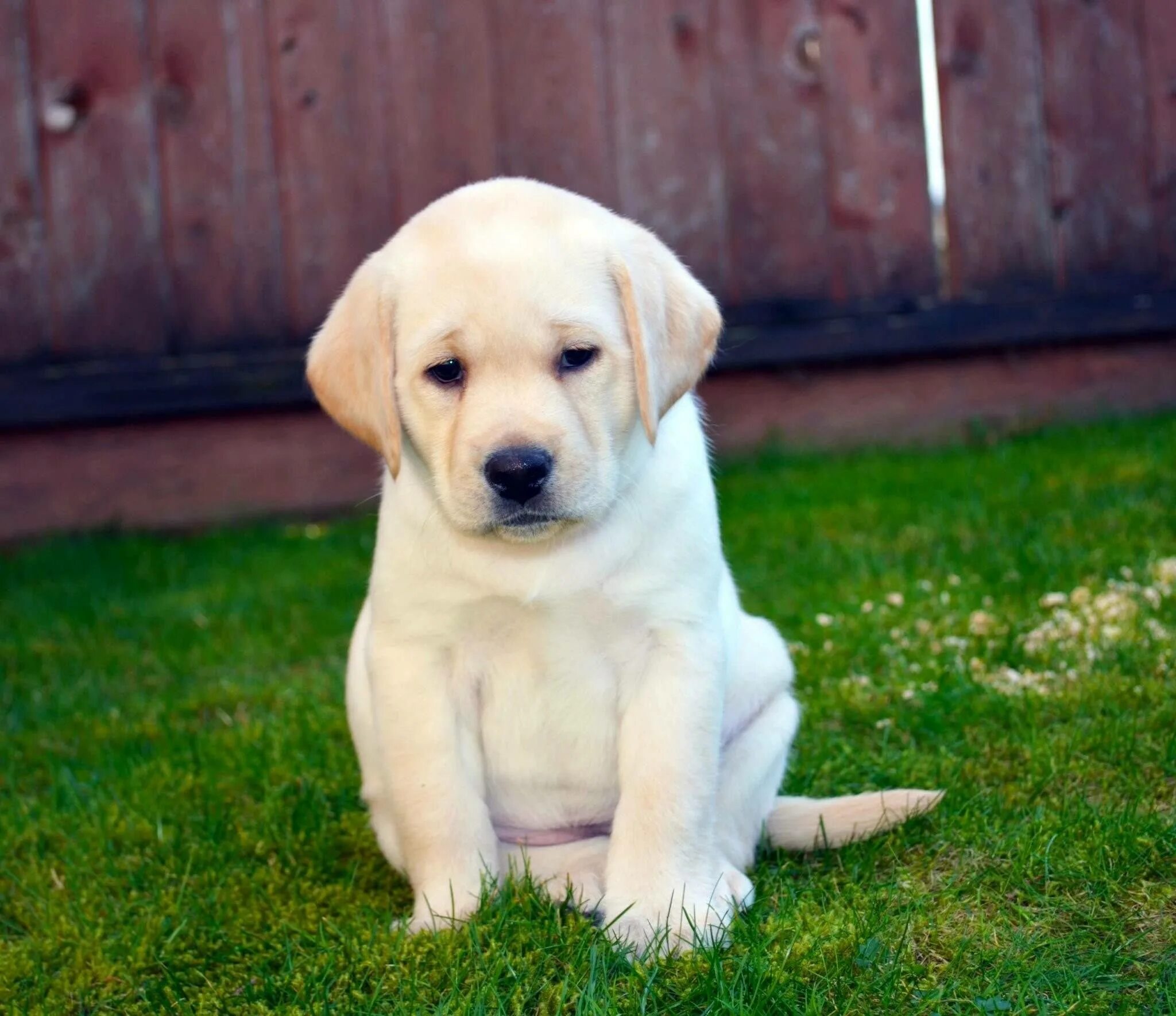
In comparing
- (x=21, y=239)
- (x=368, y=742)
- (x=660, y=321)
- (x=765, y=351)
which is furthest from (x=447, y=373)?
(x=21, y=239)

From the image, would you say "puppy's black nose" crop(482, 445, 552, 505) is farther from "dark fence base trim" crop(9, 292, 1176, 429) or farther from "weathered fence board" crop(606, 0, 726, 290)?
"weathered fence board" crop(606, 0, 726, 290)

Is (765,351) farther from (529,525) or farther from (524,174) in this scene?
(529,525)

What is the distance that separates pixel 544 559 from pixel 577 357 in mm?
352

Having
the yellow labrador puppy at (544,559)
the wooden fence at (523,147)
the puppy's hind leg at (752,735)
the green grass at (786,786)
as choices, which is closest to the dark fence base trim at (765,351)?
the wooden fence at (523,147)

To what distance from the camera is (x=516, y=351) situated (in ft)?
8.11

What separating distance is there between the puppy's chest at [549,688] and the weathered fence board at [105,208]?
4354 mm

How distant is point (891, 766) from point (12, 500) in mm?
4572

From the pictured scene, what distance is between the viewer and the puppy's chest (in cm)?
253

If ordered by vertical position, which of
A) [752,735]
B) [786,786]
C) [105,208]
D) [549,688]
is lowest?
[786,786]

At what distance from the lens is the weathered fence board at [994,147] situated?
6473 mm

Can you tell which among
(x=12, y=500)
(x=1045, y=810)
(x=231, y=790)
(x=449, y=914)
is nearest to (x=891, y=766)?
(x=1045, y=810)

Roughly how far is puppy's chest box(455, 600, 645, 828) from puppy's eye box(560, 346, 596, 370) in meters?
0.41

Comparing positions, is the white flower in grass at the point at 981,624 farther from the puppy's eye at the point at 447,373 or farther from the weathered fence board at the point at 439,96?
the weathered fence board at the point at 439,96

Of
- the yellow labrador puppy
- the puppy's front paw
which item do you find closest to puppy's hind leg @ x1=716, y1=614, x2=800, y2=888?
the yellow labrador puppy
